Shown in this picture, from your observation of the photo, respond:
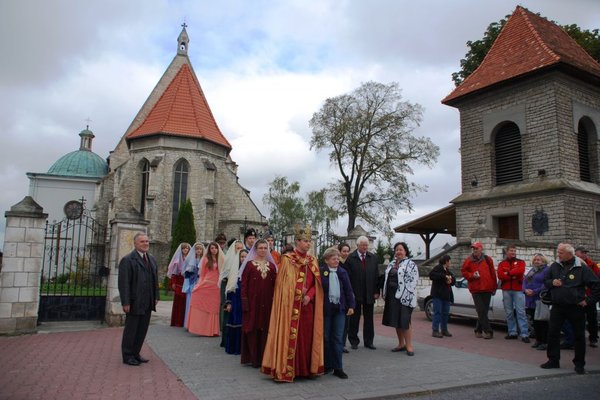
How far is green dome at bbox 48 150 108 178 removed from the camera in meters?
41.2

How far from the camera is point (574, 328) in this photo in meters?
6.46

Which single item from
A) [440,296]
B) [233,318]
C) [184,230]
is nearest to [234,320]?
[233,318]

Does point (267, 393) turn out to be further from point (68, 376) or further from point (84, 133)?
point (84, 133)

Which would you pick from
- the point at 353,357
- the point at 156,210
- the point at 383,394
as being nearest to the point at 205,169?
the point at 156,210

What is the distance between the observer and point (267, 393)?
5.04 metres

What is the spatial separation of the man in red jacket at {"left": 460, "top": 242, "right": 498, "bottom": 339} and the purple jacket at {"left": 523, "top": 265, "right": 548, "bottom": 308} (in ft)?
2.03

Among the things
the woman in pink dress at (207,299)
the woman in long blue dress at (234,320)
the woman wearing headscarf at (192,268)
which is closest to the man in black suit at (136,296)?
the woman in long blue dress at (234,320)

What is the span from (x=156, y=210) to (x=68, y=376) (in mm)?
23801

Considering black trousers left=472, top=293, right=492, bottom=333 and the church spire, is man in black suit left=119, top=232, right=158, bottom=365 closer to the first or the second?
black trousers left=472, top=293, right=492, bottom=333

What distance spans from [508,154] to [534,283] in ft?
37.9

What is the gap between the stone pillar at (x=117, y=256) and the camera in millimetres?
10281

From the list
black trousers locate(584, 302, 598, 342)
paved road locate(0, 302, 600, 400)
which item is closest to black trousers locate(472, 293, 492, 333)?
paved road locate(0, 302, 600, 400)

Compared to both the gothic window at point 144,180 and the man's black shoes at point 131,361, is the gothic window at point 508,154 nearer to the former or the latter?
the man's black shoes at point 131,361

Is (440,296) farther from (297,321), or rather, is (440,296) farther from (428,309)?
(297,321)
